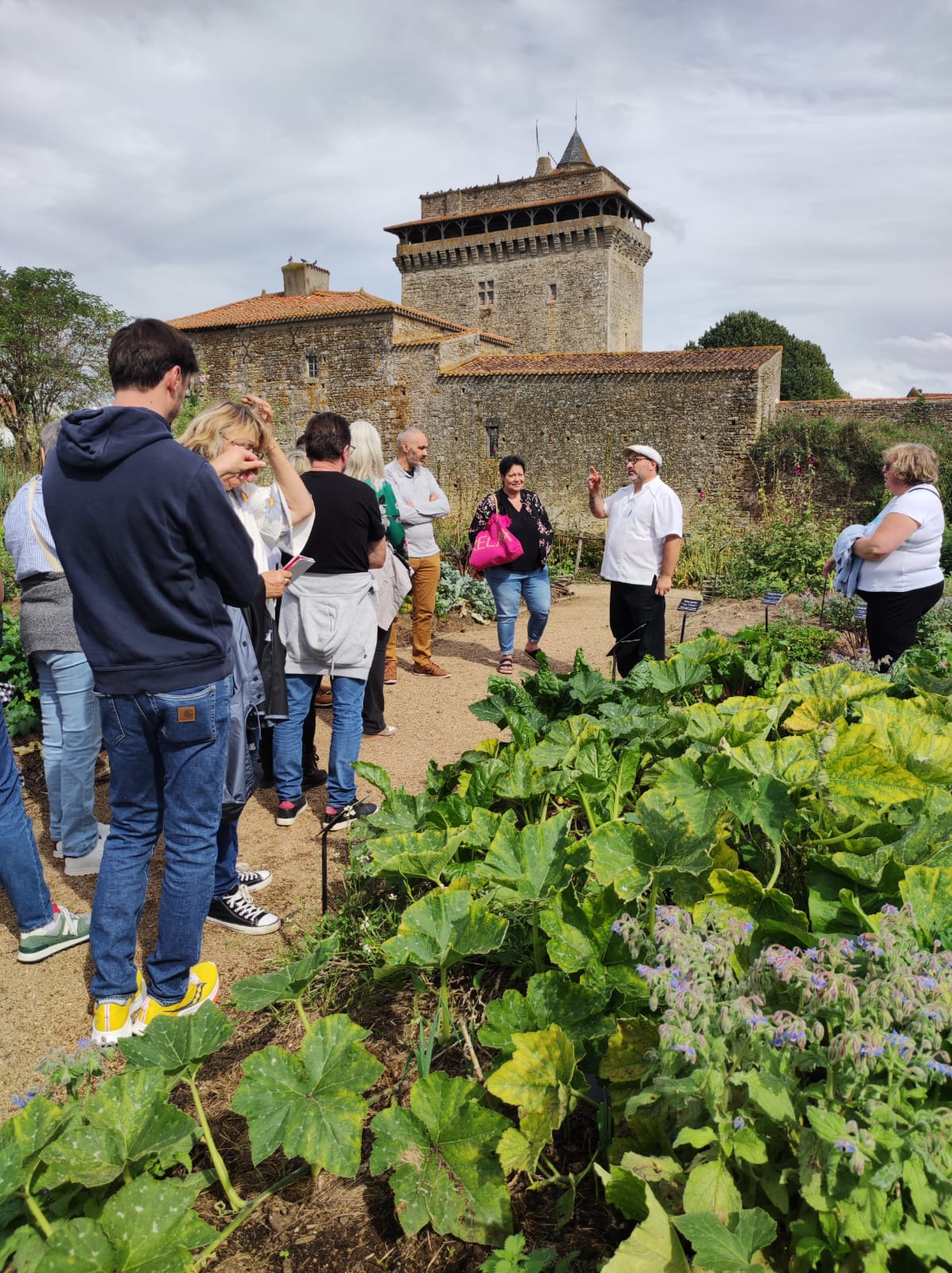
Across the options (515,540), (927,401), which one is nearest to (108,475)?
(515,540)

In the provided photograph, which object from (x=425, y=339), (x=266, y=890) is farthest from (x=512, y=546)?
(x=425, y=339)

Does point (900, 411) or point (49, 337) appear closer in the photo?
point (900, 411)

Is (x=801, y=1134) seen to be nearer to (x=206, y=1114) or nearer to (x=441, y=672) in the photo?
(x=206, y=1114)

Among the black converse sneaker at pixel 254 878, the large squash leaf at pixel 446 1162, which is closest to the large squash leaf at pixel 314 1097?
the large squash leaf at pixel 446 1162

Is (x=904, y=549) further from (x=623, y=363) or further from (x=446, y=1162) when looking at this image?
(x=623, y=363)

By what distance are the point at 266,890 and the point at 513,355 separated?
2552 centimetres

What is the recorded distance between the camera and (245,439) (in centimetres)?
268

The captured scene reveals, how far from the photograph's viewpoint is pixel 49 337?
32.1 meters

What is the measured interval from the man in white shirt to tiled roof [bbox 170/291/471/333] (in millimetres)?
22952

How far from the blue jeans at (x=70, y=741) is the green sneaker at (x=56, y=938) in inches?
21.0

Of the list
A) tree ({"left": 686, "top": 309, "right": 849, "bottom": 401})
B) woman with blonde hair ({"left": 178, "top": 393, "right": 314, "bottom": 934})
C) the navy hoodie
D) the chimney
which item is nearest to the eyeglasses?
woman with blonde hair ({"left": 178, "top": 393, "right": 314, "bottom": 934})

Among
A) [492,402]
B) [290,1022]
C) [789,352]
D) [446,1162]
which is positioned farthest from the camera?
[789,352]

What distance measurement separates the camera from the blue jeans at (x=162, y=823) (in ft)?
7.04

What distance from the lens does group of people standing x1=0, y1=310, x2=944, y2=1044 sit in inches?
82.2
